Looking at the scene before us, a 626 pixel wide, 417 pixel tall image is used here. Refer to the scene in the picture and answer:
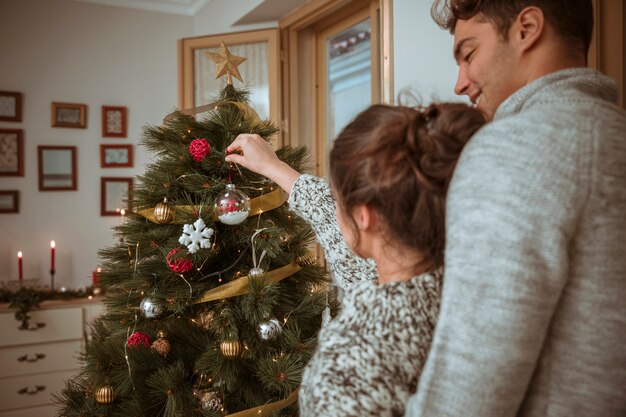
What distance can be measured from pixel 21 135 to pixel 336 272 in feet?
10.5

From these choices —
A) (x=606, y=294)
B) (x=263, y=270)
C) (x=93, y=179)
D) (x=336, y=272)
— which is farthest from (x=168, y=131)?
(x=93, y=179)

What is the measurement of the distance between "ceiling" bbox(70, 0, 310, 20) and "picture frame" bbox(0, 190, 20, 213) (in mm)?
1488

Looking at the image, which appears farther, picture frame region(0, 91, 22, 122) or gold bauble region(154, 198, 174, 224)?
picture frame region(0, 91, 22, 122)

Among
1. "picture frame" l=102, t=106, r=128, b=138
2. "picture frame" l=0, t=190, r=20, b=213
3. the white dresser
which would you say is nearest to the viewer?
the white dresser

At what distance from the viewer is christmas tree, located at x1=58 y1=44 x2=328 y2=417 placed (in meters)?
1.18

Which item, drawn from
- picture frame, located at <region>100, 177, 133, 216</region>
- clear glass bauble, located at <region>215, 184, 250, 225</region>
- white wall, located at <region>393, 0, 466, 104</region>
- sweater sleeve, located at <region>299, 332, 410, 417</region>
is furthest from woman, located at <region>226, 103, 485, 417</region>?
picture frame, located at <region>100, 177, 133, 216</region>

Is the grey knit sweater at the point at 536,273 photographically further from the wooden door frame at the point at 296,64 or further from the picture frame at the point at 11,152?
the picture frame at the point at 11,152

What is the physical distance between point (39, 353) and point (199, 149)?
8.66ft

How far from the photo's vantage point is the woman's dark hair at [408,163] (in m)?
0.72

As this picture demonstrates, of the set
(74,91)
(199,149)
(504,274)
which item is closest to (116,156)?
(74,91)

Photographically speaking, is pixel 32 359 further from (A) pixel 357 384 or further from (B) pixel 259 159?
(A) pixel 357 384

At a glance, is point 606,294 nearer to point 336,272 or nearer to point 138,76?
point 336,272

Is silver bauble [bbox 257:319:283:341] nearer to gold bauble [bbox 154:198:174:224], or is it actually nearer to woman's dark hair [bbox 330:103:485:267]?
gold bauble [bbox 154:198:174:224]

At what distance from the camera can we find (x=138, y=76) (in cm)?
399
